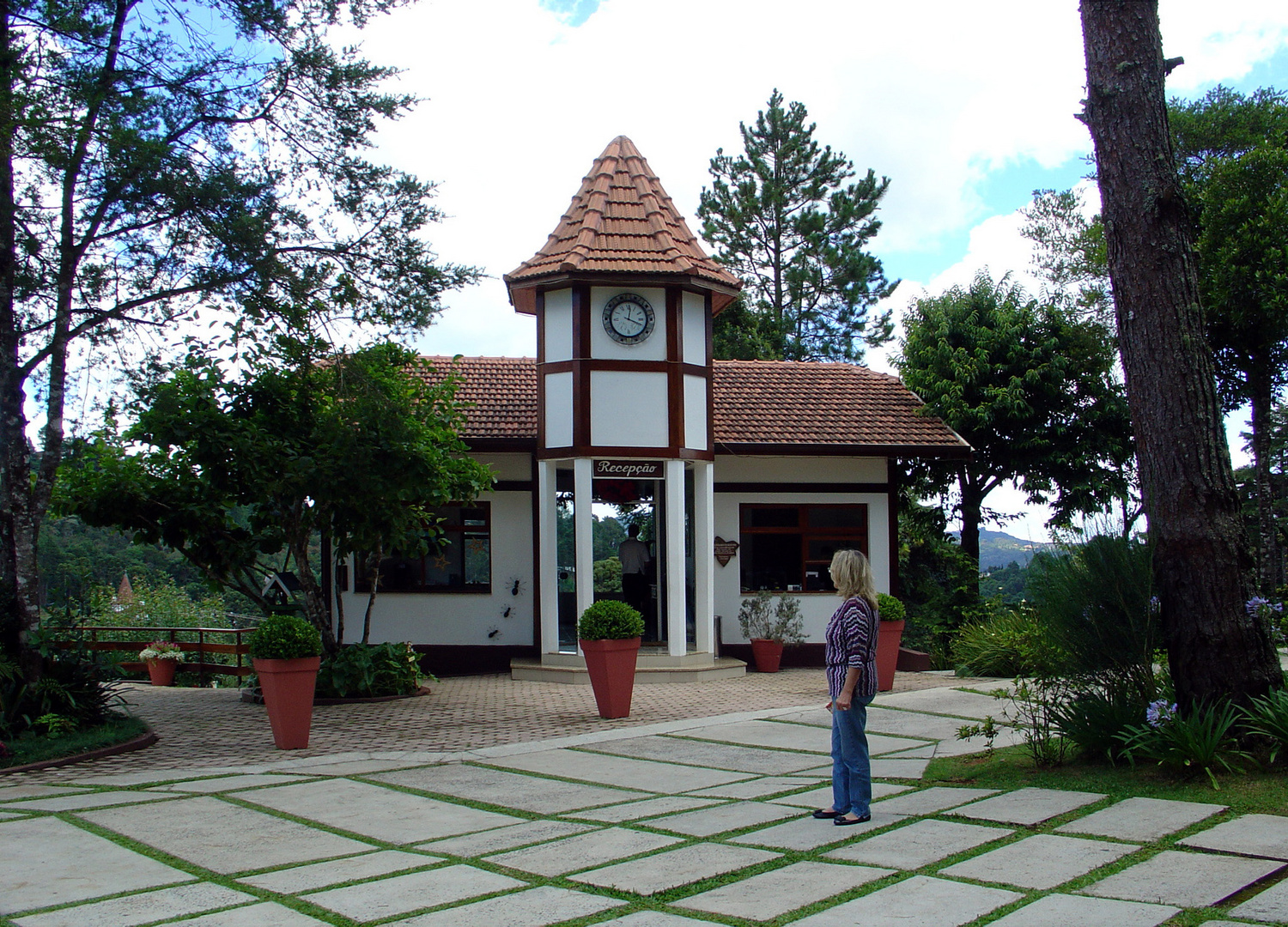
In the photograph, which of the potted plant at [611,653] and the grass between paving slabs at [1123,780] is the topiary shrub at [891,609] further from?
the grass between paving slabs at [1123,780]

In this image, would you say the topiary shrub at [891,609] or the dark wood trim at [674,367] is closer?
the topiary shrub at [891,609]

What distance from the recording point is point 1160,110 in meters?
7.01

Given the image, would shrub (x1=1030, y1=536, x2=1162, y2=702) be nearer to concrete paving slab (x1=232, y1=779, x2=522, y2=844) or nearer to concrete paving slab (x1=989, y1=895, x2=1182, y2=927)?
concrete paving slab (x1=989, y1=895, x2=1182, y2=927)

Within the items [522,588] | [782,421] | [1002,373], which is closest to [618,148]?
[782,421]

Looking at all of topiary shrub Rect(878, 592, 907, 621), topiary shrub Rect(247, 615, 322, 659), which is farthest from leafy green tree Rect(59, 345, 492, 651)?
topiary shrub Rect(878, 592, 907, 621)

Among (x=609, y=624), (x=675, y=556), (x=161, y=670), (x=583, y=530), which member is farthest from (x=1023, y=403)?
(x=161, y=670)

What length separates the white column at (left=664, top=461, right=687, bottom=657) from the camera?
14281mm

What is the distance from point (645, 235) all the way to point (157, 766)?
953 centimetres

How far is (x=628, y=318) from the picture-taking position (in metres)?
14.5

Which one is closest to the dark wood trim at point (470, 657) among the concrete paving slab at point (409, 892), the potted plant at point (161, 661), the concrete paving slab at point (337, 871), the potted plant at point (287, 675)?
the potted plant at point (161, 661)

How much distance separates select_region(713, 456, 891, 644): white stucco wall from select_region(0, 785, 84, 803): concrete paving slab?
400 inches

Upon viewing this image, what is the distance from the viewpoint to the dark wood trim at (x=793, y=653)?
16094mm

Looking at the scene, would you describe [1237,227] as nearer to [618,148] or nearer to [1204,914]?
[618,148]

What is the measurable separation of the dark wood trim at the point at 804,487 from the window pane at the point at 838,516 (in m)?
0.28
